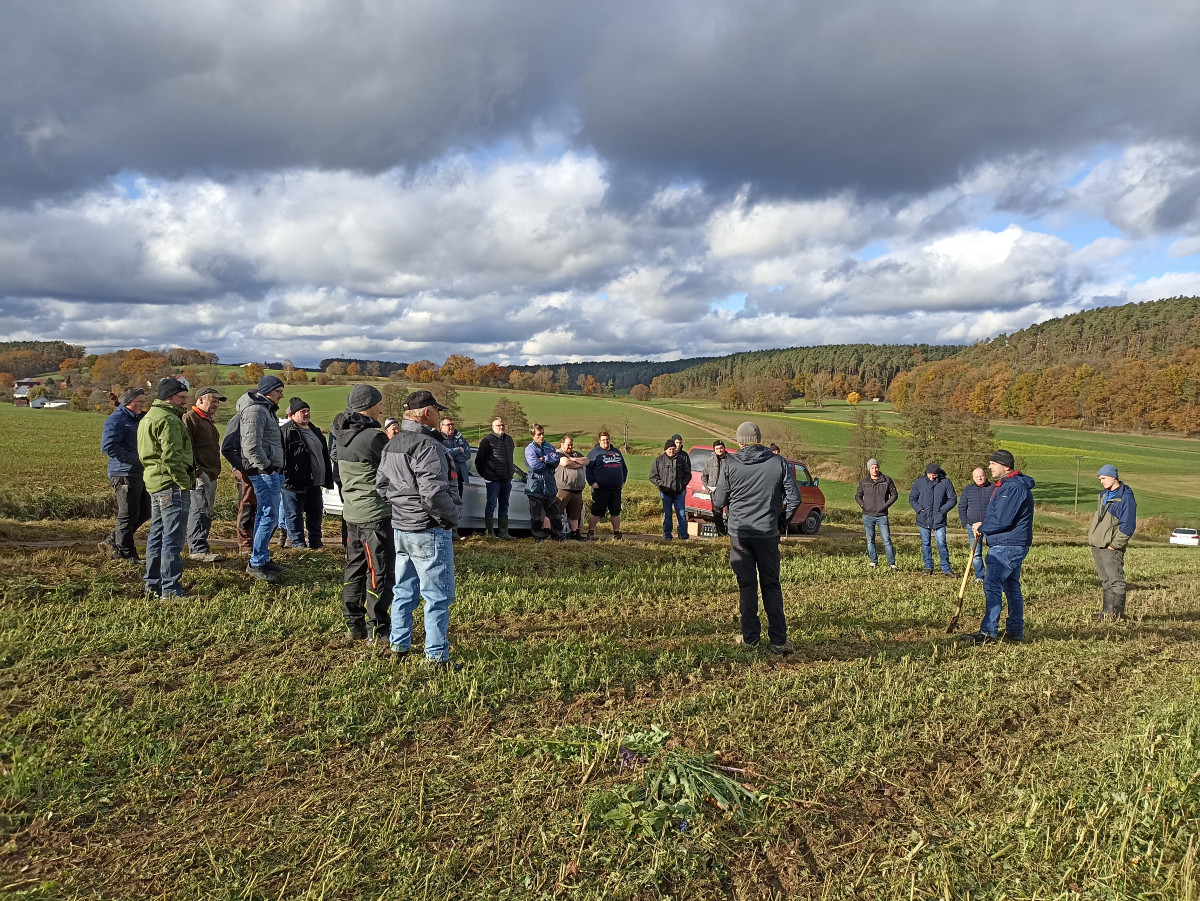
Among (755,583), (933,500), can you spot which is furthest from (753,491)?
(933,500)

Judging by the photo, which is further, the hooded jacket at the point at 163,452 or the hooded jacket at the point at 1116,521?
the hooded jacket at the point at 1116,521

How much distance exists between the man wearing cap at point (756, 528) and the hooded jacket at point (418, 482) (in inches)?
110

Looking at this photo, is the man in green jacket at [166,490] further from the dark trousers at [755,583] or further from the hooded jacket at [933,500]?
the hooded jacket at [933,500]

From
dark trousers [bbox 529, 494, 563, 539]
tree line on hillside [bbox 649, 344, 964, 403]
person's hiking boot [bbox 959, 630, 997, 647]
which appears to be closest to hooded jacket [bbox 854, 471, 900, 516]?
person's hiking boot [bbox 959, 630, 997, 647]

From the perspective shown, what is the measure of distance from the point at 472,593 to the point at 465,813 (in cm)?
403

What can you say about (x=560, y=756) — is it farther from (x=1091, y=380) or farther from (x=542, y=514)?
(x=1091, y=380)

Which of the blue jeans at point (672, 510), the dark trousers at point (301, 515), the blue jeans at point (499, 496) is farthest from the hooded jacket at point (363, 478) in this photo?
the blue jeans at point (672, 510)

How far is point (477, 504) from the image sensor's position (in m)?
11.3

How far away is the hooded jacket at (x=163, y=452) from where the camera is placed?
6367 mm

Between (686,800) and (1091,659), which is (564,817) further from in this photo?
(1091,659)

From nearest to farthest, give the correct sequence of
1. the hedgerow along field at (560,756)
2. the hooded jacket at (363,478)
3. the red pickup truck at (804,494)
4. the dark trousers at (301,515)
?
the hedgerow along field at (560,756), the hooded jacket at (363,478), the dark trousers at (301,515), the red pickup truck at (804,494)

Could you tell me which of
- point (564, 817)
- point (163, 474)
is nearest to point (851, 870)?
point (564, 817)

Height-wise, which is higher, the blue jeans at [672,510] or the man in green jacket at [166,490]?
the man in green jacket at [166,490]

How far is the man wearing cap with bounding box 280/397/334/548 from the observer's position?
→ 8.67m
